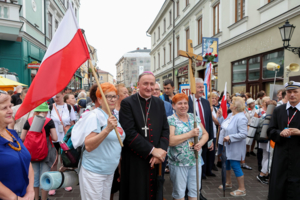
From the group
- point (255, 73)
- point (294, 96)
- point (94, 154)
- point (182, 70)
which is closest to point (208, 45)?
point (255, 73)

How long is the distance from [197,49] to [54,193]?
14620 mm

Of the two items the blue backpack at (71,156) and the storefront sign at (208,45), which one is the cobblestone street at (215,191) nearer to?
the blue backpack at (71,156)

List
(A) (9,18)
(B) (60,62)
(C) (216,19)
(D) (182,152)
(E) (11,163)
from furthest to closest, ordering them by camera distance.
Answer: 1. (C) (216,19)
2. (A) (9,18)
3. (D) (182,152)
4. (B) (60,62)
5. (E) (11,163)

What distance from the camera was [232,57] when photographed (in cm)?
1187

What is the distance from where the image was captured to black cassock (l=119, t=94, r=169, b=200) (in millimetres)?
2523

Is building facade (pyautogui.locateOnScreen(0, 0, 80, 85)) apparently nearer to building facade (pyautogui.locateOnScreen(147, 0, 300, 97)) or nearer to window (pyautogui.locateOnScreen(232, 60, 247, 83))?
building facade (pyautogui.locateOnScreen(147, 0, 300, 97))

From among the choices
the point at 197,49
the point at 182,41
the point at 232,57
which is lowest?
the point at 232,57

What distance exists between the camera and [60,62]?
7.01ft

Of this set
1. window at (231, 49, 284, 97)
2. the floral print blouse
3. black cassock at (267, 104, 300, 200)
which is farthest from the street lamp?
the floral print blouse

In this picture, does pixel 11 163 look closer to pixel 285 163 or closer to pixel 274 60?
pixel 285 163

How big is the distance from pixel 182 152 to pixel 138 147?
0.83 metres

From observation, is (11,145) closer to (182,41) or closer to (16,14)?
(16,14)

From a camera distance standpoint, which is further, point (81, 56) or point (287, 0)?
point (287, 0)

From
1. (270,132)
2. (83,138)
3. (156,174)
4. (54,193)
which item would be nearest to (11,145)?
(83,138)
